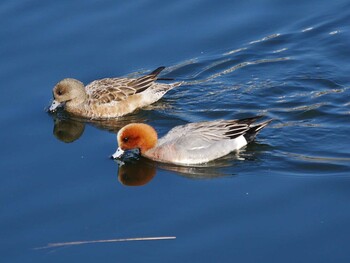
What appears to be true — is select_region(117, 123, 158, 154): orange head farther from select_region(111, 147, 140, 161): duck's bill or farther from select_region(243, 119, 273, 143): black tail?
select_region(243, 119, 273, 143): black tail

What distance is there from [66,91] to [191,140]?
2.34 m

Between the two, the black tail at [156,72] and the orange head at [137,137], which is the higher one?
the black tail at [156,72]

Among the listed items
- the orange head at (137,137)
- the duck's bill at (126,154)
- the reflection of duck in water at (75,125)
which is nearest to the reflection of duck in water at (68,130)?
the reflection of duck in water at (75,125)

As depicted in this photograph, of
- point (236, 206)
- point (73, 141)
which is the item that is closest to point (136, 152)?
point (73, 141)

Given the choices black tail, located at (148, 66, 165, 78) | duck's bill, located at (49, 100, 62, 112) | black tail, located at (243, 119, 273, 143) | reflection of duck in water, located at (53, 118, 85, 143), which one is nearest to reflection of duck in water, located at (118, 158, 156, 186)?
reflection of duck in water, located at (53, 118, 85, 143)

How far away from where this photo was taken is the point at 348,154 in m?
11.0

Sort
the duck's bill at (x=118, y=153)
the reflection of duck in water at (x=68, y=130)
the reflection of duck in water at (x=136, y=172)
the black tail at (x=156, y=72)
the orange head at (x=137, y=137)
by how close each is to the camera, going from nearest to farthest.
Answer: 1. the reflection of duck in water at (x=136, y=172)
2. the duck's bill at (x=118, y=153)
3. the orange head at (x=137, y=137)
4. the reflection of duck in water at (x=68, y=130)
5. the black tail at (x=156, y=72)

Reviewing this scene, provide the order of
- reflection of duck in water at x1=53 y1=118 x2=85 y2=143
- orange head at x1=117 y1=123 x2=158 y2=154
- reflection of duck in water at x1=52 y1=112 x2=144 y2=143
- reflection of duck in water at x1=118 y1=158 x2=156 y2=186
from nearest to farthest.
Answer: reflection of duck in water at x1=118 y1=158 x2=156 y2=186
orange head at x1=117 y1=123 x2=158 y2=154
reflection of duck in water at x1=53 y1=118 x2=85 y2=143
reflection of duck in water at x1=52 y1=112 x2=144 y2=143

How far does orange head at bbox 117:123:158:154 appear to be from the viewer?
11.5 m

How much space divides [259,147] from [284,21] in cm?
334

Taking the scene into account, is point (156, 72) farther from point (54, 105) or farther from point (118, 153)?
point (118, 153)

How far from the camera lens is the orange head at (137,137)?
11.5m

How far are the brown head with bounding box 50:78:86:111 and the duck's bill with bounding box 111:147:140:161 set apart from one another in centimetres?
156

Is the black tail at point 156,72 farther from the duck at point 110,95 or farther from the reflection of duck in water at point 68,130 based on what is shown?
the reflection of duck in water at point 68,130
